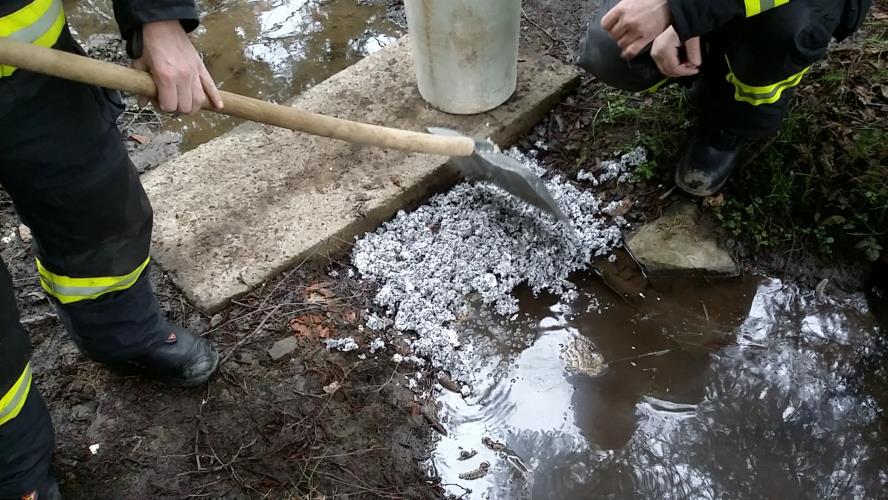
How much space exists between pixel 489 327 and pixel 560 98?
1219 mm

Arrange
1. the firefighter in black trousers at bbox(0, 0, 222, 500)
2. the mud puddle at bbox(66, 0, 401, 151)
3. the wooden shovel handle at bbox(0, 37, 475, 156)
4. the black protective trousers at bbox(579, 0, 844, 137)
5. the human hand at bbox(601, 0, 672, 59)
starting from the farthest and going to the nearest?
the mud puddle at bbox(66, 0, 401, 151) < the black protective trousers at bbox(579, 0, 844, 137) < the human hand at bbox(601, 0, 672, 59) < the firefighter in black trousers at bbox(0, 0, 222, 500) < the wooden shovel handle at bbox(0, 37, 475, 156)

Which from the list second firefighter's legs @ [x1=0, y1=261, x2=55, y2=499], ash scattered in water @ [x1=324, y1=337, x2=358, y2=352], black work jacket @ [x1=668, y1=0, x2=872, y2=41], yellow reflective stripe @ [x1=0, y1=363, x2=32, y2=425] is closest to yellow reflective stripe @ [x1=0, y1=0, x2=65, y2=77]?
→ second firefighter's legs @ [x1=0, y1=261, x2=55, y2=499]

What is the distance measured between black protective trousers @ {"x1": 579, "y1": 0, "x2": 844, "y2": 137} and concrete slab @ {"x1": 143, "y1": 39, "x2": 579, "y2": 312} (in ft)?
1.84

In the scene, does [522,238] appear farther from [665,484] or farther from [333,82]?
[333,82]

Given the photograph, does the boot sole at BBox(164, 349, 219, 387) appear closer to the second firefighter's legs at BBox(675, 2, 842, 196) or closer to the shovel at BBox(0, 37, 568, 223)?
the shovel at BBox(0, 37, 568, 223)

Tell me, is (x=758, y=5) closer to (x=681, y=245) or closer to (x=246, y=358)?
(x=681, y=245)

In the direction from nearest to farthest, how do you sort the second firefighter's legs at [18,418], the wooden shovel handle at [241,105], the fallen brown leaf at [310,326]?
the wooden shovel handle at [241,105]
the second firefighter's legs at [18,418]
the fallen brown leaf at [310,326]

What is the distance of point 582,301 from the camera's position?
7.48 feet

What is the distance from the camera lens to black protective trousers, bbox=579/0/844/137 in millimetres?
1858

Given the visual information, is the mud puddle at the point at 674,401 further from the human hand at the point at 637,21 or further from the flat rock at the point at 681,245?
the human hand at the point at 637,21

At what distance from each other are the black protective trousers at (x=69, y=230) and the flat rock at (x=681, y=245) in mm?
1725

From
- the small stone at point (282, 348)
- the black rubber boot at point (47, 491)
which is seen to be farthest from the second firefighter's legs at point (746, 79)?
the black rubber boot at point (47, 491)

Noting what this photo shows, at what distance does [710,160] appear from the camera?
2289 mm

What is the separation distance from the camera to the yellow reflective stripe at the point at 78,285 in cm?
160
